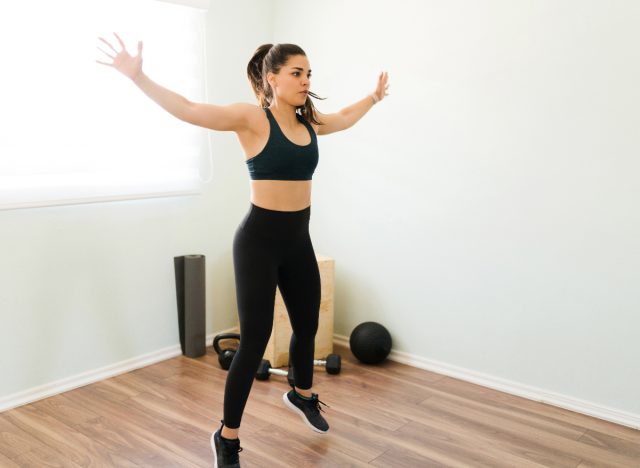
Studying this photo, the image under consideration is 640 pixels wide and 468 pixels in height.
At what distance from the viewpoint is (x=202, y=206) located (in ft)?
11.8

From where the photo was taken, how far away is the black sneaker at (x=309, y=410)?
A: 8.36 ft

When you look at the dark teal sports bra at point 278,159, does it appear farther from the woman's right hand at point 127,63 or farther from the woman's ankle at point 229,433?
the woman's ankle at point 229,433

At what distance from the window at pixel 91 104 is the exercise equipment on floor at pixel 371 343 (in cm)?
116

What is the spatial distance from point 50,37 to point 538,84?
2082mm

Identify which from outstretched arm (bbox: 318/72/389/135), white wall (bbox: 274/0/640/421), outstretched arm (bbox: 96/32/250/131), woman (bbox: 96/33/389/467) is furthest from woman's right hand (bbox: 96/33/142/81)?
white wall (bbox: 274/0/640/421)

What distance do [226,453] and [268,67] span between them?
52.5 inches

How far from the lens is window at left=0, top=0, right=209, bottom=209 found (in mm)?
2654

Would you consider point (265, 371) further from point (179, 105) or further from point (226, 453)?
point (179, 105)

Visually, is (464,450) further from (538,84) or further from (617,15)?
(617,15)

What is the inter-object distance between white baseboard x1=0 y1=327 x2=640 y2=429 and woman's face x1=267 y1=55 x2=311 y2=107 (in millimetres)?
1667

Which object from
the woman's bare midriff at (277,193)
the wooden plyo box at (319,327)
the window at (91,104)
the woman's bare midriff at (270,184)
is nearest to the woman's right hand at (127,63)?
the woman's bare midriff at (270,184)

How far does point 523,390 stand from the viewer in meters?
3.01

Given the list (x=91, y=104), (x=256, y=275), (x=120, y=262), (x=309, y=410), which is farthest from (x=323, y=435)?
(x=91, y=104)

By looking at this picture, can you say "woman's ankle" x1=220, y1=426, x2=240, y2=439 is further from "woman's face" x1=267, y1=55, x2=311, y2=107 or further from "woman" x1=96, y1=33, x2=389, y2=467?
"woman's face" x1=267, y1=55, x2=311, y2=107
